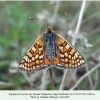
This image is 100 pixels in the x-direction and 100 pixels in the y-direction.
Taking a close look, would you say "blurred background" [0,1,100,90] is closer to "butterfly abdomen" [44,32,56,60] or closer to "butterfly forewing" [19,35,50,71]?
"butterfly abdomen" [44,32,56,60]

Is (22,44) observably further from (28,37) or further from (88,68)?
(88,68)

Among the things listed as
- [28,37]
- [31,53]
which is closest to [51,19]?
[28,37]

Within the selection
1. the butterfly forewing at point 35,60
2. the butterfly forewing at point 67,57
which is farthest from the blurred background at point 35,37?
the butterfly forewing at point 35,60

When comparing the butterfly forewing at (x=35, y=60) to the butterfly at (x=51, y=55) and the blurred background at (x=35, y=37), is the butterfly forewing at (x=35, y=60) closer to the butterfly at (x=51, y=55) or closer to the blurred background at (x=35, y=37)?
the butterfly at (x=51, y=55)

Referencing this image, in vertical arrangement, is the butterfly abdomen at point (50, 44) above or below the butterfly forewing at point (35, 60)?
above

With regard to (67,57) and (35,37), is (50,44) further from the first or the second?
(35,37)

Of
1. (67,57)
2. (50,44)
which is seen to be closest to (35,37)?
(50,44)
